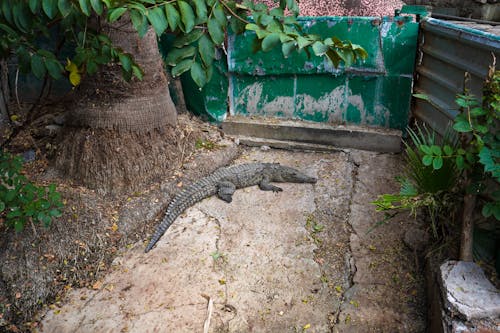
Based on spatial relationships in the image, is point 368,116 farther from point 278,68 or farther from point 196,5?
point 196,5

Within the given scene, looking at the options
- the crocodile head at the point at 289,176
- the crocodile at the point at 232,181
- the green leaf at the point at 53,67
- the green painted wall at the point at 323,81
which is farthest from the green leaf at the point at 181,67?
the green painted wall at the point at 323,81

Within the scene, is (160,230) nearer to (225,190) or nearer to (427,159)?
(225,190)

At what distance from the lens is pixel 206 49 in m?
1.66

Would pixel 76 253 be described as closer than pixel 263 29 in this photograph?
No

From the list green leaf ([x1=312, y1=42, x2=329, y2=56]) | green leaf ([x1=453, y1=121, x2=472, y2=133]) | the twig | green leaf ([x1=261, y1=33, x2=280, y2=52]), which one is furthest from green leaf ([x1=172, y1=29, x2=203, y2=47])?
the twig

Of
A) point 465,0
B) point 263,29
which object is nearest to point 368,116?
point 465,0

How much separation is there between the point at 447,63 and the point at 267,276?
2.71m

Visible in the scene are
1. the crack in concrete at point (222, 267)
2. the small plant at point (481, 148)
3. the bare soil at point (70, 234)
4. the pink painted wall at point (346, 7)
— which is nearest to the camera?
the small plant at point (481, 148)

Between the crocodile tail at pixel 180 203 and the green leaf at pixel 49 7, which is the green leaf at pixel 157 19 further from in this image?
the crocodile tail at pixel 180 203

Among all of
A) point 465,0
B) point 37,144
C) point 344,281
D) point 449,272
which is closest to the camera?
point 449,272

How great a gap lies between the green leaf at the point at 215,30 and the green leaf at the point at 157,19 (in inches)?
7.2

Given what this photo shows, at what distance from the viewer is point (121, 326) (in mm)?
2904

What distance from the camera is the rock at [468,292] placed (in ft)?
7.29

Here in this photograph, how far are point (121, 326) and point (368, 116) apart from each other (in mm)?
3680
